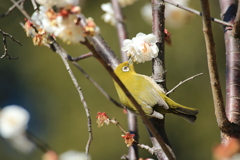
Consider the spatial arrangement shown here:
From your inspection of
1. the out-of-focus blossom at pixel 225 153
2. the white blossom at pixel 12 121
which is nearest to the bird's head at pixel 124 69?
the white blossom at pixel 12 121

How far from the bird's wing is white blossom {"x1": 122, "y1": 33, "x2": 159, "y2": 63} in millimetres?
165

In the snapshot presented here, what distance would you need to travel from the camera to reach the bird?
6.28 ft

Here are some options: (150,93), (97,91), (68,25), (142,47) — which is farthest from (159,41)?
(97,91)

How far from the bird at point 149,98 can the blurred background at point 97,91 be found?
3.39m

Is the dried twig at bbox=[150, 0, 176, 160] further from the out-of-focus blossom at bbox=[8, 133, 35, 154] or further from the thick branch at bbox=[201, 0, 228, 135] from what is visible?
the out-of-focus blossom at bbox=[8, 133, 35, 154]

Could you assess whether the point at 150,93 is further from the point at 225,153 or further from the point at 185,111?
the point at 225,153

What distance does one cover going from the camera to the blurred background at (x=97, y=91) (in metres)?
5.80

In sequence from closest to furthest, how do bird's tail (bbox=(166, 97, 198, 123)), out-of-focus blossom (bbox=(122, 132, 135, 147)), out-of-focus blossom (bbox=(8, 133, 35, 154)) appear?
out-of-focus blossom (bbox=(8, 133, 35, 154)) → out-of-focus blossom (bbox=(122, 132, 135, 147)) → bird's tail (bbox=(166, 97, 198, 123))

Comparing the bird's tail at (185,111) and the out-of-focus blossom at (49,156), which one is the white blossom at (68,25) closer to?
the out-of-focus blossom at (49,156)

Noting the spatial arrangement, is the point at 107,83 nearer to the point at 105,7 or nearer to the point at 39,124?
the point at 39,124

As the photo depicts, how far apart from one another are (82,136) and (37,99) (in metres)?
1.53

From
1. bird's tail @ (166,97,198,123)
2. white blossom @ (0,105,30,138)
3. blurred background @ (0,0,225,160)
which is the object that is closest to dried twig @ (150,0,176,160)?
bird's tail @ (166,97,198,123)

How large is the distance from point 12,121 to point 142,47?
86cm

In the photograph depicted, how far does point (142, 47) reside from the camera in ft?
5.64
